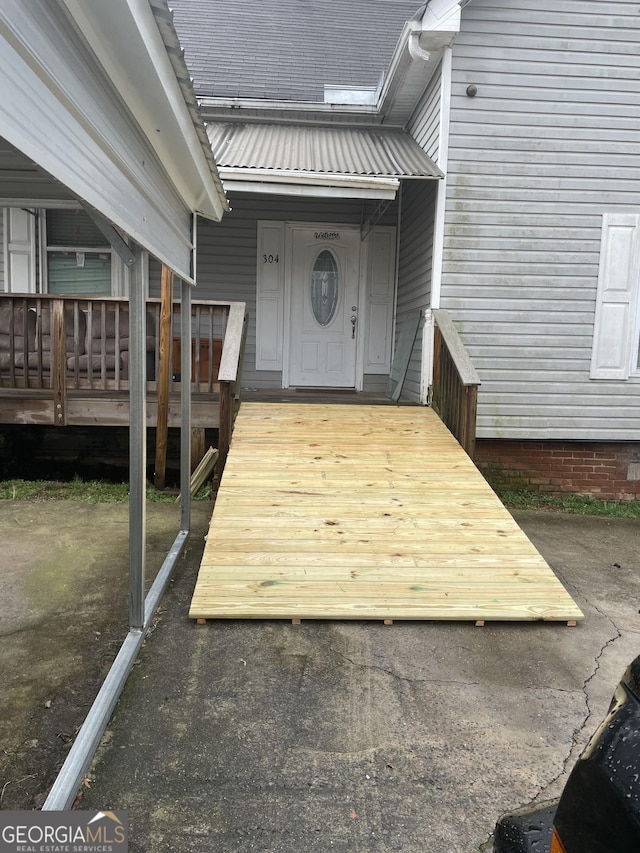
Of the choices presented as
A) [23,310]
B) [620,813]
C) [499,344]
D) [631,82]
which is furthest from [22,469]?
[631,82]

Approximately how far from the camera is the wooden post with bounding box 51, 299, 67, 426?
6113 millimetres

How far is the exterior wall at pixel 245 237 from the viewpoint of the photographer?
8625 millimetres

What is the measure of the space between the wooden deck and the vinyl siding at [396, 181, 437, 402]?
1.60m

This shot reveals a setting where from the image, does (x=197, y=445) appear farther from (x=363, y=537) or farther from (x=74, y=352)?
(x=363, y=537)

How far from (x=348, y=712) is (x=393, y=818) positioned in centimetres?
67

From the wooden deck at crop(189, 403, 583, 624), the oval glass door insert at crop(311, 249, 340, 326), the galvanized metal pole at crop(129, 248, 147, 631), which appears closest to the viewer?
the galvanized metal pole at crop(129, 248, 147, 631)

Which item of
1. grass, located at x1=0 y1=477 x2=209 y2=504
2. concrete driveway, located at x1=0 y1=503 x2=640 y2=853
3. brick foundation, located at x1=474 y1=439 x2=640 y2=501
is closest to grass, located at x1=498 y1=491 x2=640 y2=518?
brick foundation, located at x1=474 y1=439 x2=640 y2=501

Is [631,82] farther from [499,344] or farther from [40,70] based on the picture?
[40,70]

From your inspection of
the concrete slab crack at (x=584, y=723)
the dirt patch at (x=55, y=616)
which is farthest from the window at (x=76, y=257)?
the concrete slab crack at (x=584, y=723)

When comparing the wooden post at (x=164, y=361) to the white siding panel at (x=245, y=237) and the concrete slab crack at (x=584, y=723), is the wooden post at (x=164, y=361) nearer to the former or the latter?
the white siding panel at (x=245, y=237)

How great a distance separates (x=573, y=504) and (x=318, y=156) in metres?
4.97

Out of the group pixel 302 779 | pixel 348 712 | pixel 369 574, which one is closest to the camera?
pixel 302 779

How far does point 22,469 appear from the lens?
23.9 ft

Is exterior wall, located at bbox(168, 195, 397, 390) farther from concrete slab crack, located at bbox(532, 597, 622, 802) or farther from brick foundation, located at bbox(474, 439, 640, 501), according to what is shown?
concrete slab crack, located at bbox(532, 597, 622, 802)
